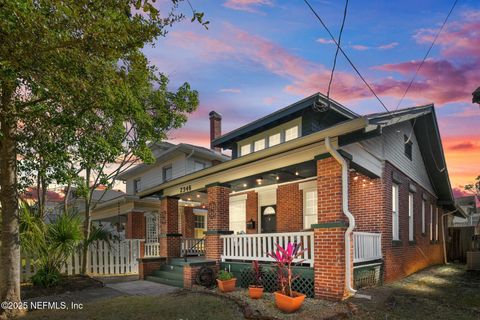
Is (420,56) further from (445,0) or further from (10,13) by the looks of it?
(10,13)

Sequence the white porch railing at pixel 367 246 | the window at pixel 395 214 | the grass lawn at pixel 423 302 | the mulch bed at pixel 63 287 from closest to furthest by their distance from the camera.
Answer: the grass lawn at pixel 423 302 → the white porch railing at pixel 367 246 → the mulch bed at pixel 63 287 → the window at pixel 395 214

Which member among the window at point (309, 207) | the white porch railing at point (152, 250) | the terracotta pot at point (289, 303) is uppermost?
the window at point (309, 207)

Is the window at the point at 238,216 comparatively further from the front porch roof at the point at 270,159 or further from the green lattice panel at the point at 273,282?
the green lattice panel at the point at 273,282

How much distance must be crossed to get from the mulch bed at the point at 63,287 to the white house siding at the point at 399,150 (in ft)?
31.8

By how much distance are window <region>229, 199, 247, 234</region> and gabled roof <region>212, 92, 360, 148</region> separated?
318 centimetres

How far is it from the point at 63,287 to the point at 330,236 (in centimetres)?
823

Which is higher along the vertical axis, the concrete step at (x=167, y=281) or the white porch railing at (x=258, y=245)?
the white porch railing at (x=258, y=245)

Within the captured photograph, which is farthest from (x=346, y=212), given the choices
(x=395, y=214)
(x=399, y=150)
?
(x=399, y=150)

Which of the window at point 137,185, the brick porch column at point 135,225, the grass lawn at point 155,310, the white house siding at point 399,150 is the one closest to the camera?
the grass lawn at point 155,310

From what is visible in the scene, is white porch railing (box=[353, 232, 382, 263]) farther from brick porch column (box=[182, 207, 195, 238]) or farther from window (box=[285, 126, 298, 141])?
brick porch column (box=[182, 207, 195, 238])

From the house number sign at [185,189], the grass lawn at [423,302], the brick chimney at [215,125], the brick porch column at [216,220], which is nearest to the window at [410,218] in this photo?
the grass lawn at [423,302]

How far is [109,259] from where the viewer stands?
14.3 metres

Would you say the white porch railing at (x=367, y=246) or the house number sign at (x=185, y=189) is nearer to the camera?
the white porch railing at (x=367, y=246)

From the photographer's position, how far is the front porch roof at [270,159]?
747cm
